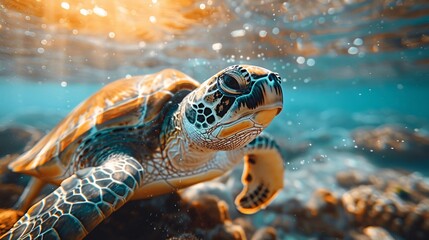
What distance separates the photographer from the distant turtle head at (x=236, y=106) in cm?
150

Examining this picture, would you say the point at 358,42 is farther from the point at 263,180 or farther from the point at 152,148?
the point at 152,148

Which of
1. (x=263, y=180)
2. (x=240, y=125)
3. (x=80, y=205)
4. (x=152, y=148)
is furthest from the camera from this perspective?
(x=263, y=180)

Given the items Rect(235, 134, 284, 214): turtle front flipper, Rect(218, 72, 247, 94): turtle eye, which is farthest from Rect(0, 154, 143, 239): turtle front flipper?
Rect(235, 134, 284, 214): turtle front flipper

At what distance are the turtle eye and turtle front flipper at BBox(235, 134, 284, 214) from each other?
1271 mm

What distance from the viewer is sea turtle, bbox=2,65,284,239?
4.91 feet

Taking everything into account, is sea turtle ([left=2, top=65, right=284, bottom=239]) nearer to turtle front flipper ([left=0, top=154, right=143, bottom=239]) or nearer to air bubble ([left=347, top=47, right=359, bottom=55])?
turtle front flipper ([left=0, top=154, right=143, bottom=239])

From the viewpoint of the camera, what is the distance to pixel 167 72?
2820 mm

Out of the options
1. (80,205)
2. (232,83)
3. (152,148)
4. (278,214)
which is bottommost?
(278,214)

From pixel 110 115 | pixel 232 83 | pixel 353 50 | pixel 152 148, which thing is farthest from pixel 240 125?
pixel 353 50

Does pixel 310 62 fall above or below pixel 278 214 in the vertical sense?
below

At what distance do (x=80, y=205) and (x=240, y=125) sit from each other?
3.66ft

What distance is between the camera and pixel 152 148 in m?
2.27

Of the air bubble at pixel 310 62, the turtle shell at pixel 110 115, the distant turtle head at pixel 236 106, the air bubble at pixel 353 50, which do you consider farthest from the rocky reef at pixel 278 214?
the air bubble at pixel 310 62

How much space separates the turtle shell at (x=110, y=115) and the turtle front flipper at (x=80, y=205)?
2.03ft
